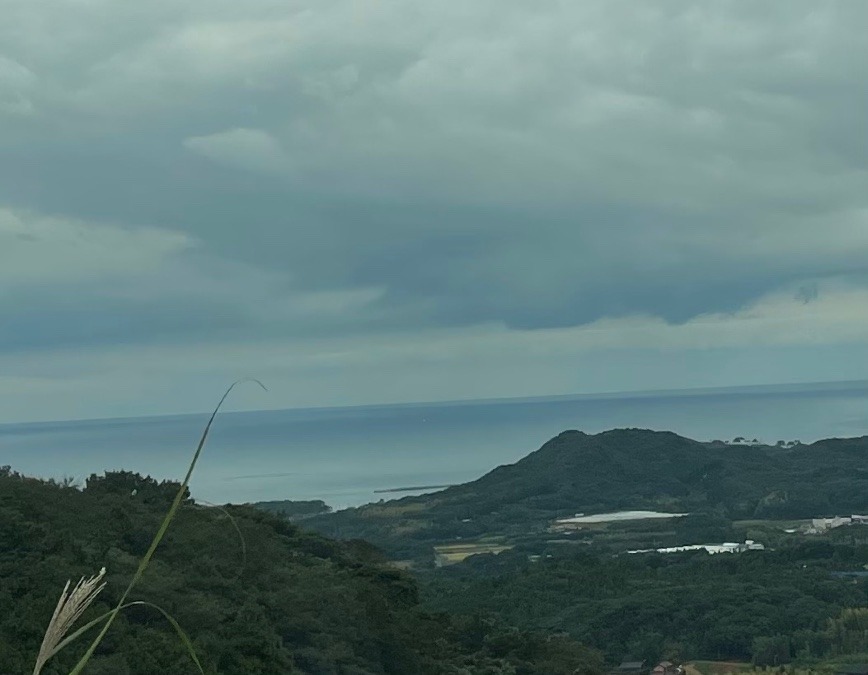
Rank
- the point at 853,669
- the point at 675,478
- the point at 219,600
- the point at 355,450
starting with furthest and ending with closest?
1. the point at 355,450
2. the point at 675,478
3. the point at 853,669
4. the point at 219,600

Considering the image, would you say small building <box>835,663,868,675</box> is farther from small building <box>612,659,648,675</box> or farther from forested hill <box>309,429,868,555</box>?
forested hill <box>309,429,868,555</box>

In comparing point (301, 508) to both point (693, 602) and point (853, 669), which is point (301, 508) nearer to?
point (693, 602)

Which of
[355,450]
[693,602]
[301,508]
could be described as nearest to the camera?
[693,602]

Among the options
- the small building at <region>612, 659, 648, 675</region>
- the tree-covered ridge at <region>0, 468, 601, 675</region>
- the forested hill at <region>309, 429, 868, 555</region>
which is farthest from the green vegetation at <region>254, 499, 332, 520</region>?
the tree-covered ridge at <region>0, 468, 601, 675</region>

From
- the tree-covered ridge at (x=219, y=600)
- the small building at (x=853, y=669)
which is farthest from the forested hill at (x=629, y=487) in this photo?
the tree-covered ridge at (x=219, y=600)

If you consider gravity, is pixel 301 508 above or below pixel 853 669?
above

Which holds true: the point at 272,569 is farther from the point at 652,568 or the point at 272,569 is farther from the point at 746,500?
the point at 746,500

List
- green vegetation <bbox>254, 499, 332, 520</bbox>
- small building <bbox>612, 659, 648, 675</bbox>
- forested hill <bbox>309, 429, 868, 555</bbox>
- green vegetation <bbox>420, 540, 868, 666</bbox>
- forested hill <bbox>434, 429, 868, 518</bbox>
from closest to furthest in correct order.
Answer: small building <bbox>612, 659, 648, 675</bbox>, green vegetation <bbox>420, 540, 868, 666</bbox>, forested hill <bbox>309, 429, 868, 555</bbox>, green vegetation <bbox>254, 499, 332, 520</bbox>, forested hill <bbox>434, 429, 868, 518</bbox>

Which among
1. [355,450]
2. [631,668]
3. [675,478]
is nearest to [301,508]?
[675,478]
